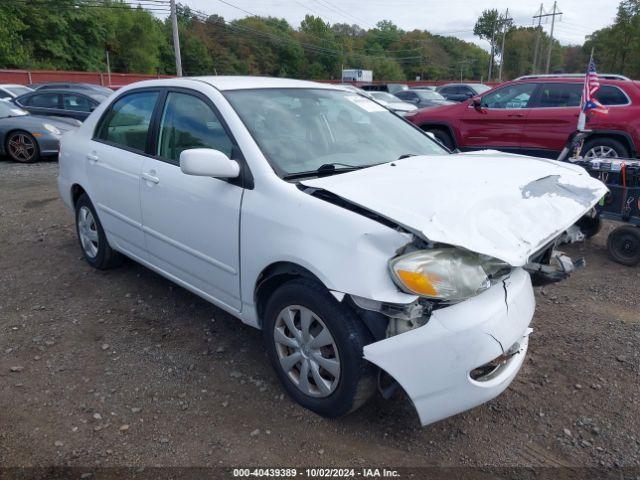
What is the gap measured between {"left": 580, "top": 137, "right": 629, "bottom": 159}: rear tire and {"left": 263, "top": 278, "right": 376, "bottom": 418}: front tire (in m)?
6.72

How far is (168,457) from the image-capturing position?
2.46m

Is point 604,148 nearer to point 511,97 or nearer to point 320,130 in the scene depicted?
point 511,97

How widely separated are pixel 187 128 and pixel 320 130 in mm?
884

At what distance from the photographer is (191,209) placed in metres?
3.19

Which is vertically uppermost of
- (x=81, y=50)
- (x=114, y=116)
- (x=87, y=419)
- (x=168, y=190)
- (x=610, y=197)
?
(x=81, y=50)

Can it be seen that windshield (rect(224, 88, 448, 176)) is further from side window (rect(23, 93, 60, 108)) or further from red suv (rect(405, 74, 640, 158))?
side window (rect(23, 93, 60, 108))

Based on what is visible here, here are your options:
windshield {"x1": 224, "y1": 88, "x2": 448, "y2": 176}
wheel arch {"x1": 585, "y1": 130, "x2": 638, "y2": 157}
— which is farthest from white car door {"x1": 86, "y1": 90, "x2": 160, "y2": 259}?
wheel arch {"x1": 585, "y1": 130, "x2": 638, "y2": 157}

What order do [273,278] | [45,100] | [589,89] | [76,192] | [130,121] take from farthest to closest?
[45,100]
[589,89]
[76,192]
[130,121]
[273,278]

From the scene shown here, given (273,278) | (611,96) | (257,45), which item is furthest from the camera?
(257,45)

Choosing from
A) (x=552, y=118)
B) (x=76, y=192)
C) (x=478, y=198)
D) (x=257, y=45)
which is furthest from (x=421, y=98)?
(x=257, y=45)

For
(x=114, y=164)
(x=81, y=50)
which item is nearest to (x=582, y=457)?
(x=114, y=164)

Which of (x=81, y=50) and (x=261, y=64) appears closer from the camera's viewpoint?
(x=81, y=50)

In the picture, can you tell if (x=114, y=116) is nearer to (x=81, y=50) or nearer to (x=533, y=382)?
(x=533, y=382)

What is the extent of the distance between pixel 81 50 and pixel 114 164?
54.7 metres
